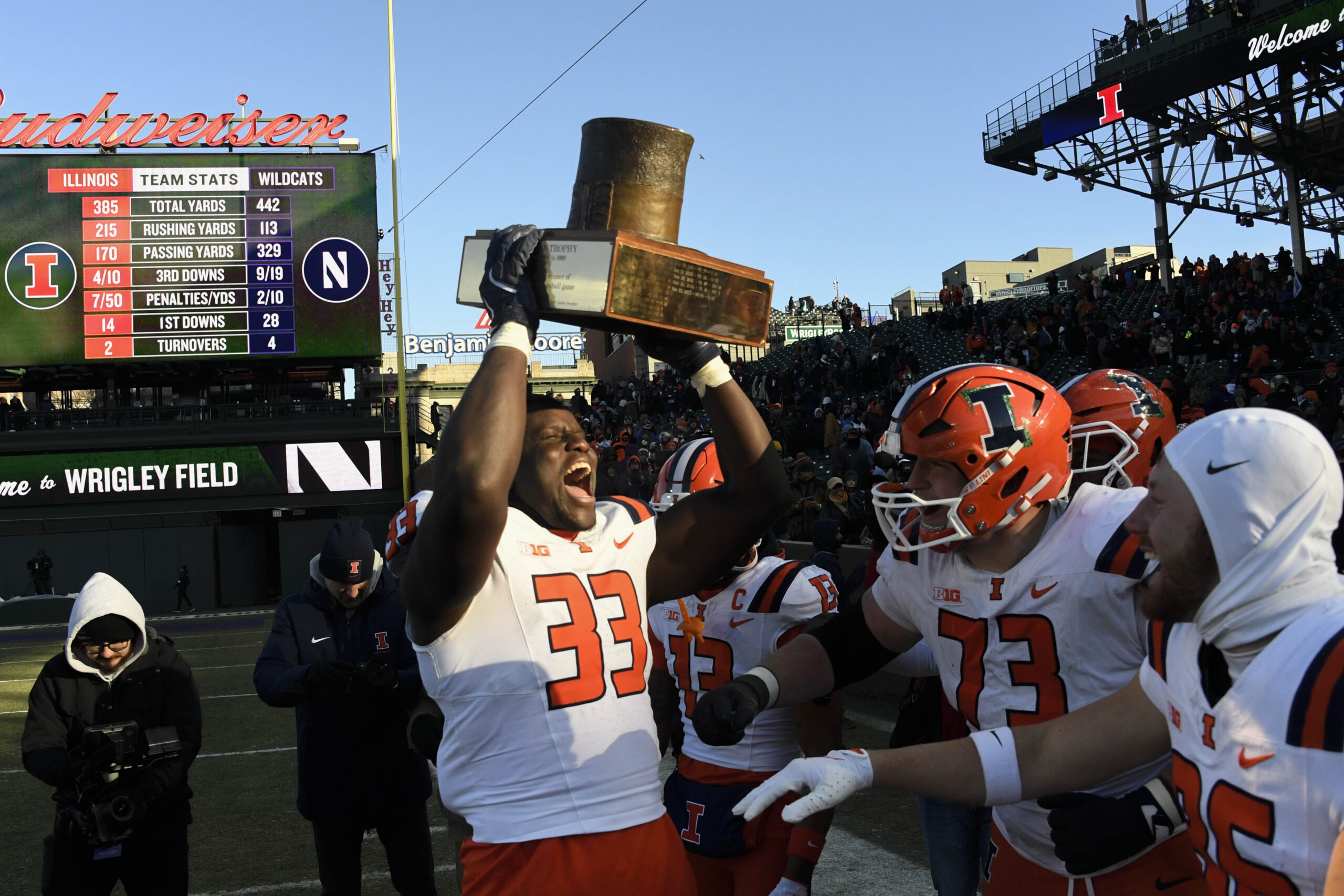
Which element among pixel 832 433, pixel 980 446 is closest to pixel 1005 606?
pixel 980 446

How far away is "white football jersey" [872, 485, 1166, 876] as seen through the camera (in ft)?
7.79

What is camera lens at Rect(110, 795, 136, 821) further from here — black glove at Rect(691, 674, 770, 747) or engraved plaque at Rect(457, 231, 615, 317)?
engraved plaque at Rect(457, 231, 615, 317)

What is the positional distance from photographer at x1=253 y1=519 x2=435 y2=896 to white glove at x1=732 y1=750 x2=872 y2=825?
2294 millimetres

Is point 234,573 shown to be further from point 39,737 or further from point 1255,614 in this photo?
point 1255,614

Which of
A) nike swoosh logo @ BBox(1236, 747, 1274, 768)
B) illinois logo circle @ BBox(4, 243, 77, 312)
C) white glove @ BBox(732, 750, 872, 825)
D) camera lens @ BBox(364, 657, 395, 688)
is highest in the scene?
illinois logo circle @ BBox(4, 243, 77, 312)

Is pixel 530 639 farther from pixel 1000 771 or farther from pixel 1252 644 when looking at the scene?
pixel 1252 644

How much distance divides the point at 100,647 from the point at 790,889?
2828mm

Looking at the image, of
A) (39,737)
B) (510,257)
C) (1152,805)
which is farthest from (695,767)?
(39,737)

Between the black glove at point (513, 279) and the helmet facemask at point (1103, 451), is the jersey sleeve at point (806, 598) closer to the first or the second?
the helmet facemask at point (1103, 451)

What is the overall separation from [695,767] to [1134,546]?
1.69 metres

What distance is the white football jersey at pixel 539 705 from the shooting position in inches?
90.2

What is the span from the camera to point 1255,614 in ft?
5.43

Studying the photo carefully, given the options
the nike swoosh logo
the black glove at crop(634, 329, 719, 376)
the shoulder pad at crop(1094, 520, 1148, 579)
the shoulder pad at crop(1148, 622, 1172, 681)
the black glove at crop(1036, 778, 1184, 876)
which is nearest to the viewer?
the nike swoosh logo


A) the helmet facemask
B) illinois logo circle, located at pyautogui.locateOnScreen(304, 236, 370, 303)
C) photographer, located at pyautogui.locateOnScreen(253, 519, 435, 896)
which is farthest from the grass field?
illinois logo circle, located at pyautogui.locateOnScreen(304, 236, 370, 303)
